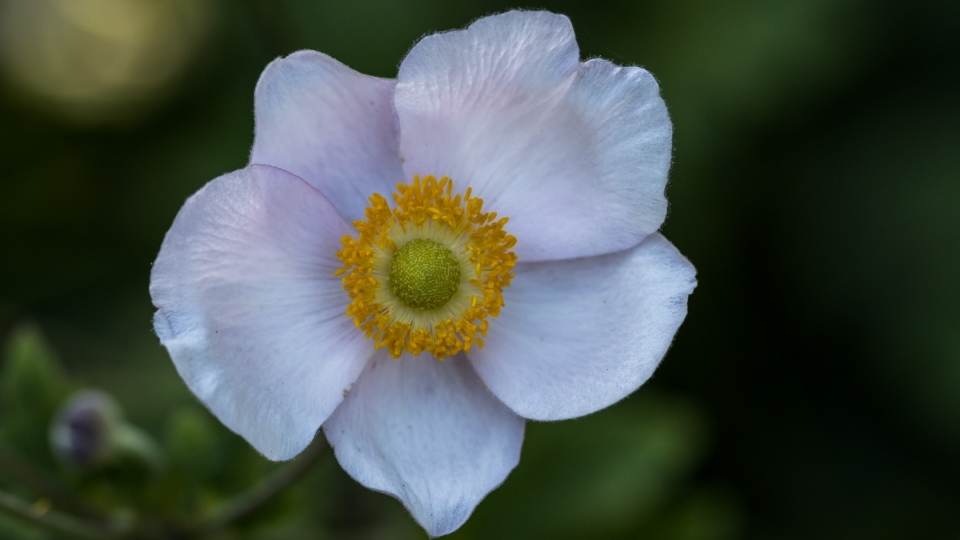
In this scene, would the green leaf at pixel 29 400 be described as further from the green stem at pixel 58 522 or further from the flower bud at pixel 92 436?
the green stem at pixel 58 522

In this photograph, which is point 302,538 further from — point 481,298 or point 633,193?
point 633,193

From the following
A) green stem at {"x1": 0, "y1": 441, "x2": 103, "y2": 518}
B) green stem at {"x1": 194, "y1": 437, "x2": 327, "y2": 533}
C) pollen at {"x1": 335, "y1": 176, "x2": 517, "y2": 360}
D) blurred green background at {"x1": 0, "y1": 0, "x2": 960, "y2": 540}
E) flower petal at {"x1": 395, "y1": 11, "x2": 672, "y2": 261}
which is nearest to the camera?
flower petal at {"x1": 395, "y1": 11, "x2": 672, "y2": 261}

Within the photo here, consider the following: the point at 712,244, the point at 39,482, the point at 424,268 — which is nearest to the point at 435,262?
the point at 424,268

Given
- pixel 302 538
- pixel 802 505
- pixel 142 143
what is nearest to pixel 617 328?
pixel 302 538

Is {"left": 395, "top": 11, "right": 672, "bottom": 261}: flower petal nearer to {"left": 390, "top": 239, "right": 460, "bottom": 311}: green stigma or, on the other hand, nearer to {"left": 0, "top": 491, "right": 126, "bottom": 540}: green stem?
{"left": 390, "top": 239, "right": 460, "bottom": 311}: green stigma

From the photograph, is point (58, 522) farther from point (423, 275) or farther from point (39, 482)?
point (423, 275)

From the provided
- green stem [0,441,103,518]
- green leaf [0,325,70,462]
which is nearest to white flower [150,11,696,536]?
green stem [0,441,103,518]
